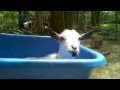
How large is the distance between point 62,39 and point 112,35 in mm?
2662

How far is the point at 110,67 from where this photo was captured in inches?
114

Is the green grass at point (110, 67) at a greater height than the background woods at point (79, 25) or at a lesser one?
lesser

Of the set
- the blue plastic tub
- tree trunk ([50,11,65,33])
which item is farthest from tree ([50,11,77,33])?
the blue plastic tub

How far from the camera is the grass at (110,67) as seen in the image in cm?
250

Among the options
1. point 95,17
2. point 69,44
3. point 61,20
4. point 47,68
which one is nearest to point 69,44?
point 69,44

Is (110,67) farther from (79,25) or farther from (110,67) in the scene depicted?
(79,25)

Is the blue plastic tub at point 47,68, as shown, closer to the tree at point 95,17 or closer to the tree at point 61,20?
the tree at point 61,20

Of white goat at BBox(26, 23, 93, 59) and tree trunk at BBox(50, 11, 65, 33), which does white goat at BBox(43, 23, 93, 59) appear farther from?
tree trunk at BBox(50, 11, 65, 33)

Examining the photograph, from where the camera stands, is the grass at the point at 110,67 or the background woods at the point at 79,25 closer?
the grass at the point at 110,67

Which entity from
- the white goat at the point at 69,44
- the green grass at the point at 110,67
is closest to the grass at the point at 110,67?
the green grass at the point at 110,67

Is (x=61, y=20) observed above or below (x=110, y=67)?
above

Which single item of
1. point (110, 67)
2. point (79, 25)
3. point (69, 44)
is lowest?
point (110, 67)
